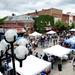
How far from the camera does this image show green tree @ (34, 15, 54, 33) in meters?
55.8

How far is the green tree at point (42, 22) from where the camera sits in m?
55.8

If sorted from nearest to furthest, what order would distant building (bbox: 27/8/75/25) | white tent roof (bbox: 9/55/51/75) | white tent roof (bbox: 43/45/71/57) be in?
white tent roof (bbox: 9/55/51/75) → white tent roof (bbox: 43/45/71/57) → distant building (bbox: 27/8/75/25)

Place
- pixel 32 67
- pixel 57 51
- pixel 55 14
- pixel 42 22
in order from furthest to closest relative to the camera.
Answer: pixel 55 14, pixel 42 22, pixel 57 51, pixel 32 67

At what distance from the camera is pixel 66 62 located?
21359mm

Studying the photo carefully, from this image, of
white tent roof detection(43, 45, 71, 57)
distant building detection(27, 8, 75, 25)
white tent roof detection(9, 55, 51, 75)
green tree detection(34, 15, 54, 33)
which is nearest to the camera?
white tent roof detection(9, 55, 51, 75)

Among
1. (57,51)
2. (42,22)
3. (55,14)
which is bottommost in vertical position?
(57,51)

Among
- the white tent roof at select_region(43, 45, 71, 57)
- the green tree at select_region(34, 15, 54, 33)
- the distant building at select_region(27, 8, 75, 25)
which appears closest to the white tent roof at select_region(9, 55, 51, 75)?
the white tent roof at select_region(43, 45, 71, 57)

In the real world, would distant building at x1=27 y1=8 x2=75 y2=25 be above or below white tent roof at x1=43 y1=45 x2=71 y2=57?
above

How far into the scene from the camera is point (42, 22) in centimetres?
5809

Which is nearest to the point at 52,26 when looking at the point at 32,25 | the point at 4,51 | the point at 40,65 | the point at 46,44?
the point at 32,25

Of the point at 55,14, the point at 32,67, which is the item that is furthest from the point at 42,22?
the point at 32,67

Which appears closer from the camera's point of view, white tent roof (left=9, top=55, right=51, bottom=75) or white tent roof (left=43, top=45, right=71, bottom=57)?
white tent roof (left=9, top=55, right=51, bottom=75)

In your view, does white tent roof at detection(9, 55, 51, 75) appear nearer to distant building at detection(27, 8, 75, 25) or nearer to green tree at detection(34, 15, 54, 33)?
green tree at detection(34, 15, 54, 33)

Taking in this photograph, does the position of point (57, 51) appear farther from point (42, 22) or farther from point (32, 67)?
point (42, 22)
